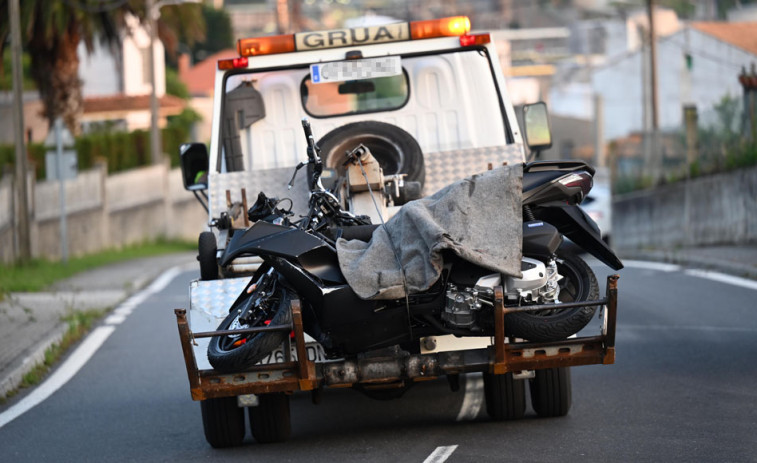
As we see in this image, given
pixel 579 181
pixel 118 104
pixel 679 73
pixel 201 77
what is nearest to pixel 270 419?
pixel 579 181

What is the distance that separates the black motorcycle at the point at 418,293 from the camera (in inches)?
280

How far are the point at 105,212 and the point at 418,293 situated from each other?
101 ft

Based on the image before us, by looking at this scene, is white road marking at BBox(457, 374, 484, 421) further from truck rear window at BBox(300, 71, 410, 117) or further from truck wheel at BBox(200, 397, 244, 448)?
truck rear window at BBox(300, 71, 410, 117)

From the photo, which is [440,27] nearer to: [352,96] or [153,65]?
[352,96]

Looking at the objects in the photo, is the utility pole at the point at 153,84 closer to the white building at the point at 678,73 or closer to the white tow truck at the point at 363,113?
the white building at the point at 678,73

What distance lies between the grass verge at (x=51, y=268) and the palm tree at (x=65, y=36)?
5.05 meters

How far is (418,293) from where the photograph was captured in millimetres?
7105

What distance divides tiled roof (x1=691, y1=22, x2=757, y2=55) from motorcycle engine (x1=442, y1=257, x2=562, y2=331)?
55696mm

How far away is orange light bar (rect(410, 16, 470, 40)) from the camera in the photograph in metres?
10.4

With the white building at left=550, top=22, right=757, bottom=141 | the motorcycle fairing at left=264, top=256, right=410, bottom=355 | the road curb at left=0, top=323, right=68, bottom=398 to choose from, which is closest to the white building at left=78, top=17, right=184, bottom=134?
the white building at left=550, top=22, right=757, bottom=141

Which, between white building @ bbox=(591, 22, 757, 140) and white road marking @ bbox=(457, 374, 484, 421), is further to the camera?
white building @ bbox=(591, 22, 757, 140)

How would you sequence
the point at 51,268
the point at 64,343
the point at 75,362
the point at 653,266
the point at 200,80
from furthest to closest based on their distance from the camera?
the point at 200,80 < the point at 51,268 < the point at 653,266 < the point at 64,343 < the point at 75,362

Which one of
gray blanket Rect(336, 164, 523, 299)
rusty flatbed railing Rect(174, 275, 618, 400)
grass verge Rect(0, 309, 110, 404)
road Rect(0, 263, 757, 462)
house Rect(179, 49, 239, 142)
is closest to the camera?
gray blanket Rect(336, 164, 523, 299)

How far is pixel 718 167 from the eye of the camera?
78.4 feet
